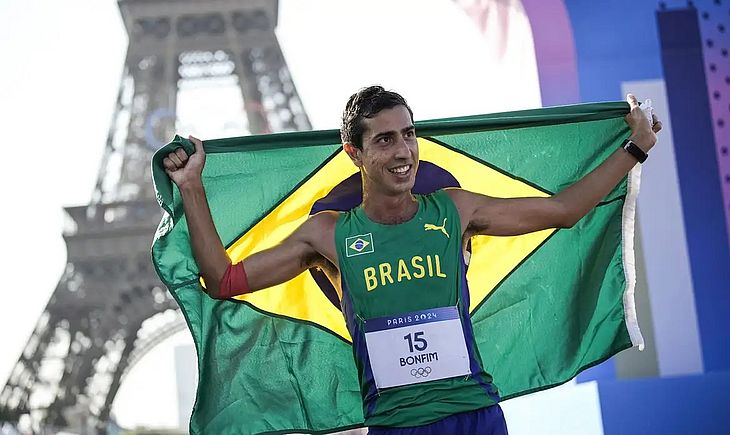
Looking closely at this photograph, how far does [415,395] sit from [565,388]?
2.07 meters

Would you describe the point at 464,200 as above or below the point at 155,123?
below

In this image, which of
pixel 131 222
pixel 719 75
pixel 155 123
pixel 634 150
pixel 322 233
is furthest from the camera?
pixel 155 123

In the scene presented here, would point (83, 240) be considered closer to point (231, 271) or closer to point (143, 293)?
point (143, 293)

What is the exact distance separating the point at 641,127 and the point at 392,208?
0.75 m

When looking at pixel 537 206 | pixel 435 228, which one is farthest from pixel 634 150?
pixel 435 228

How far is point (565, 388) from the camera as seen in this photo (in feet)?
12.8

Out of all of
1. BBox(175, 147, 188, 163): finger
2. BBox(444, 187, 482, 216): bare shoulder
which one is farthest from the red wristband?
BBox(444, 187, 482, 216): bare shoulder

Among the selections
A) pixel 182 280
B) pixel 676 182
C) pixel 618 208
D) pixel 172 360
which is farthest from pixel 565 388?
pixel 172 360

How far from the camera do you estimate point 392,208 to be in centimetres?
213

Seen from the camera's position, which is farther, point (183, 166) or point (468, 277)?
point (468, 277)

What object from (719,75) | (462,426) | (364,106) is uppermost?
(719,75)

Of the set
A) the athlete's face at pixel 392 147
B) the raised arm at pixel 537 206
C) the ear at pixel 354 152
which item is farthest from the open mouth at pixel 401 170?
the raised arm at pixel 537 206

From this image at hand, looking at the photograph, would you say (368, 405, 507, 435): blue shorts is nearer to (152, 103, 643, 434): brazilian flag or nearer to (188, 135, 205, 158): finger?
(152, 103, 643, 434): brazilian flag

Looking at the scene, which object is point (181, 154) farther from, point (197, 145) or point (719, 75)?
point (719, 75)
